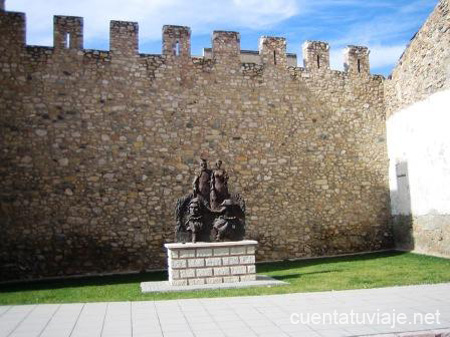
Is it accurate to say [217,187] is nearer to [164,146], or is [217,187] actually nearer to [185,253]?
[185,253]

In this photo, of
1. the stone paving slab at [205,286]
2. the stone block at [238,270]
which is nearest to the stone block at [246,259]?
the stone block at [238,270]

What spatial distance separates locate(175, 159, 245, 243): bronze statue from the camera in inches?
338

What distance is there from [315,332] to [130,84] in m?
8.73

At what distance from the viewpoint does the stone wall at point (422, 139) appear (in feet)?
37.0

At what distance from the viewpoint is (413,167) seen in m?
12.6

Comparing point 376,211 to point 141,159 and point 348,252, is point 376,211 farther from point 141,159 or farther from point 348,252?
point 141,159

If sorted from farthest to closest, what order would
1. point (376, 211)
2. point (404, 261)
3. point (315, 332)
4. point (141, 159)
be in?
point (376, 211), point (141, 159), point (404, 261), point (315, 332)

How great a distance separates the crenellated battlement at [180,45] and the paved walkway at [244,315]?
7169 mm

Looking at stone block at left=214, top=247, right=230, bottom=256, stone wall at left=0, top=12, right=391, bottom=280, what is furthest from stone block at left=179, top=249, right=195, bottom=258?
stone wall at left=0, top=12, right=391, bottom=280

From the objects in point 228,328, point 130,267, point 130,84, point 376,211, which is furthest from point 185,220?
point 376,211

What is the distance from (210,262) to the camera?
830 cm

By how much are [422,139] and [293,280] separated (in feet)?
19.7

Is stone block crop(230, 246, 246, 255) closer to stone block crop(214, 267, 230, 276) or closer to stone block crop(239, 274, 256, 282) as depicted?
stone block crop(214, 267, 230, 276)

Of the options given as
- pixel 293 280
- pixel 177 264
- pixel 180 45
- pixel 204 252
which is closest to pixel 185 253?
pixel 177 264
